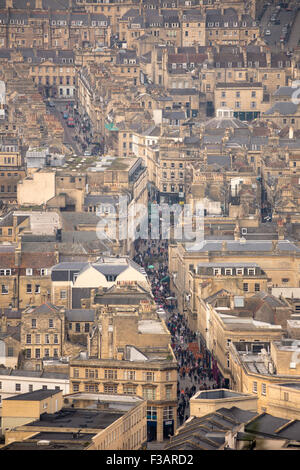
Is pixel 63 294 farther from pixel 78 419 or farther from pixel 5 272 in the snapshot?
pixel 78 419

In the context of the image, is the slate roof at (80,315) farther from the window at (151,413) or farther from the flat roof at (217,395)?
the flat roof at (217,395)

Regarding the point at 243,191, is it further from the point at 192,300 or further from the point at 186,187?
the point at 192,300

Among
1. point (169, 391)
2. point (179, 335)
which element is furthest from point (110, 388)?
point (179, 335)

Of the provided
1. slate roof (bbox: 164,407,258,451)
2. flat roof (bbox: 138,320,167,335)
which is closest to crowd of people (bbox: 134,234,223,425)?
flat roof (bbox: 138,320,167,335)

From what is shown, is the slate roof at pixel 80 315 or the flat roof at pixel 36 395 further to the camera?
the slate roof at pixel 80 315

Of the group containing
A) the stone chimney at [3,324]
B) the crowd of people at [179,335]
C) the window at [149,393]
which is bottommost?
the crowd of people at [179,335]

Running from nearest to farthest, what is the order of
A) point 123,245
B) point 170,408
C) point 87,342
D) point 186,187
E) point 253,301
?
point 170,408
point 87,342
point 253,301
point 123,245
point 186,187

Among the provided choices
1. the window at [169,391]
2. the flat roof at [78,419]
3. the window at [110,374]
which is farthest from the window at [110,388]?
the flat roof at [78,419]
